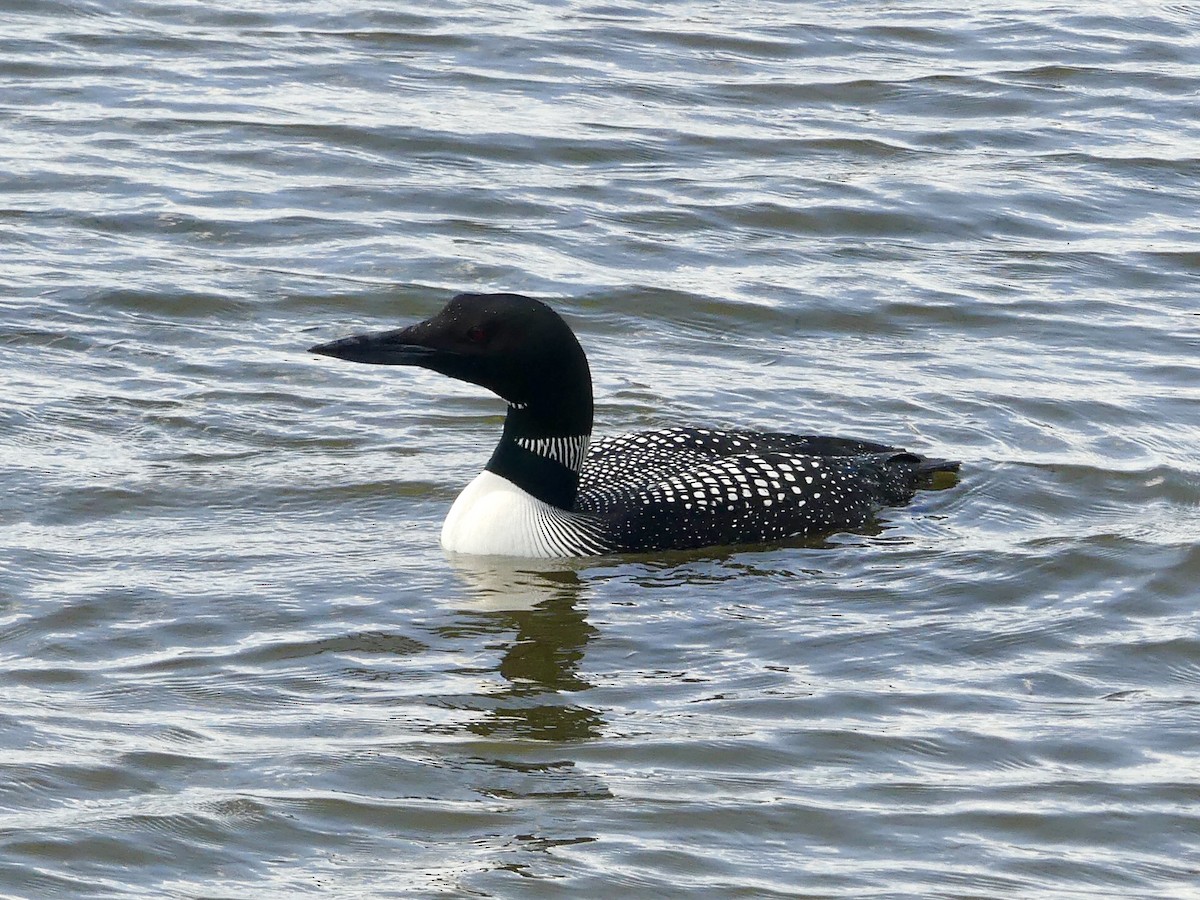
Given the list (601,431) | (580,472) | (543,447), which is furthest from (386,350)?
(601,431)

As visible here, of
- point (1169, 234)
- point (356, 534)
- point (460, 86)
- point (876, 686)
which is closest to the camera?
point (876, 686)

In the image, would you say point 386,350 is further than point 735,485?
No

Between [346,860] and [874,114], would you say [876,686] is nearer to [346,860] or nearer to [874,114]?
[346,860]

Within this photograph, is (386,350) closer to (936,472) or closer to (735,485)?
(735,485)

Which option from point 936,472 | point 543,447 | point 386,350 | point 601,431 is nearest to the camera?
point 386,350

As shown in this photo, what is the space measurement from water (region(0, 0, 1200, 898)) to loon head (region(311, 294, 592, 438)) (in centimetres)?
56

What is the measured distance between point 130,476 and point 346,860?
109 inches

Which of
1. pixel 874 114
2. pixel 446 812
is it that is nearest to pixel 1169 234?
pixel 874 114

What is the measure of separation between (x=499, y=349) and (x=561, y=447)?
42 centimetres

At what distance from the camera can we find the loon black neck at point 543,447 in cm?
670

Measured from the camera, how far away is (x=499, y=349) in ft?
21.4

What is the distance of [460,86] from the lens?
1164 centimetres

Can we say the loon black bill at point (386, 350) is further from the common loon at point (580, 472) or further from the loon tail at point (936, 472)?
the loon tail at point (936, 472)

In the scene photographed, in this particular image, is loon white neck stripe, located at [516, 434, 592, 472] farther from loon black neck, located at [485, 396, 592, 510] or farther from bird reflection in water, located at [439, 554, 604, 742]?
bird reflection in water, located at [439, 554, 604, 742]
